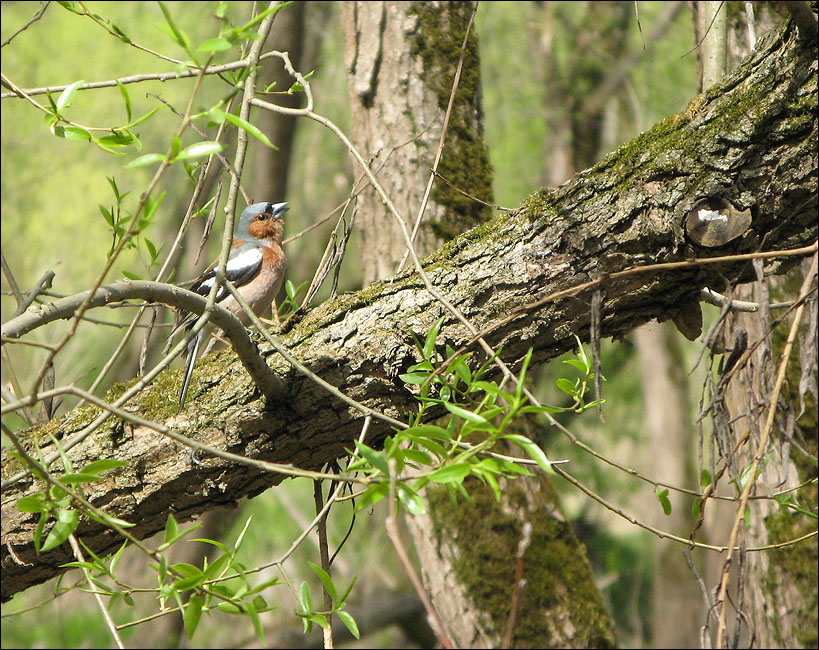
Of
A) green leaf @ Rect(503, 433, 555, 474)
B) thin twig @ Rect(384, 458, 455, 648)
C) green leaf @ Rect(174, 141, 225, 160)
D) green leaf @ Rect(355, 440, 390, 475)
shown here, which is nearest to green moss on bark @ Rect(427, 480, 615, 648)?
green leaf @ Rect(503, 433, 555, 474)

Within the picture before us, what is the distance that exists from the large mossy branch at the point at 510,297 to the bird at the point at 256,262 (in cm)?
187

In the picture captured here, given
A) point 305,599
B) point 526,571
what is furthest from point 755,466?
point 526,571

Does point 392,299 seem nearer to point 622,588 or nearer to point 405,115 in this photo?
point 405,115

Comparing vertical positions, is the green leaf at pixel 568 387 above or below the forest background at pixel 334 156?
below

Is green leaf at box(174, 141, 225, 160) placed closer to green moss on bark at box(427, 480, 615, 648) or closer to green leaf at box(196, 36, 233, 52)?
green leaf at box(196, 36, 233, 52)

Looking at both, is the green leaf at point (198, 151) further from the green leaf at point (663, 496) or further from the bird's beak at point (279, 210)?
the bird's beak at point (279, 210)

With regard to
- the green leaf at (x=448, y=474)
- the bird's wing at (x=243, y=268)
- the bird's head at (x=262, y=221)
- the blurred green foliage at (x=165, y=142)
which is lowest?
the green leaf at (x=448, y=474)

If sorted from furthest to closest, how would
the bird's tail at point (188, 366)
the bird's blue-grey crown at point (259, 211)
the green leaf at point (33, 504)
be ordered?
1. the bird's blue-grey crown at point (259, 211)
2. the bird's tail at point (188, 366)
3. the green leaf at point (33, 504)

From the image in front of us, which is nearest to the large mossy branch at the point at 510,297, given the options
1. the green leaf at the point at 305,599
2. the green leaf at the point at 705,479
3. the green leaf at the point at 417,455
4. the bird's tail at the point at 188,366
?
the bird's tail at the point at 188,366

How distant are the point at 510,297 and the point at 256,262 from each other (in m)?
2.89

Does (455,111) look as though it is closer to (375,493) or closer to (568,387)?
(568,387)

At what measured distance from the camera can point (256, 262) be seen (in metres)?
5.14

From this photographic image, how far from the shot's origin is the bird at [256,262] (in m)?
5.01

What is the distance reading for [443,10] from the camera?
518 cm
